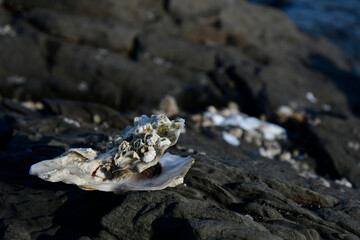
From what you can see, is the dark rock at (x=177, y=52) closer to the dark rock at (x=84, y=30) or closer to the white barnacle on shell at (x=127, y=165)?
the dark rock at (x=84, y=30)

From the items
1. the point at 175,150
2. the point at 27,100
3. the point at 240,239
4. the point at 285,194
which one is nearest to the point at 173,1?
the point at 27,100

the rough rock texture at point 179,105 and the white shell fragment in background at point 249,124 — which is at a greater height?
the rough rock texture at point 179,105

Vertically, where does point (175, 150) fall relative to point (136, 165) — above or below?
below

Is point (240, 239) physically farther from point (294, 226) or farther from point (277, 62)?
point (277, 62)

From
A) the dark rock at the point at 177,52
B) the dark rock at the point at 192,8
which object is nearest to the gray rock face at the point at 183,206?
the dark rock at the point at 177,52

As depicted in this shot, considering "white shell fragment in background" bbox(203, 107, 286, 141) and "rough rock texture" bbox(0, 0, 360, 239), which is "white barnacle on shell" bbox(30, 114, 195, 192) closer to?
"rough rock texture" bbox(0, 0, 360, 239)

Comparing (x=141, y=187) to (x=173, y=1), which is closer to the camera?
(x=141, y=187)
